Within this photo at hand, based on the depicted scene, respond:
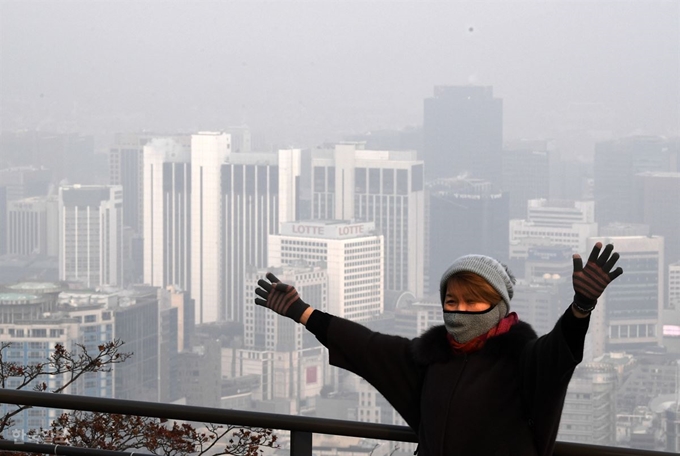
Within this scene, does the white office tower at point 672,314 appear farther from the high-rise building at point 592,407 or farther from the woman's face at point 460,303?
the woman's face at point 460,303

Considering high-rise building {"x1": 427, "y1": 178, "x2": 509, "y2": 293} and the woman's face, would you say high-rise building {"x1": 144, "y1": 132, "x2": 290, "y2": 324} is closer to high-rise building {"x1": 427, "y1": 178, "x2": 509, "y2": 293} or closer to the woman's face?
high-rise building {"x1": 427, "y1": 178, "x2": 509, "y2": 293}

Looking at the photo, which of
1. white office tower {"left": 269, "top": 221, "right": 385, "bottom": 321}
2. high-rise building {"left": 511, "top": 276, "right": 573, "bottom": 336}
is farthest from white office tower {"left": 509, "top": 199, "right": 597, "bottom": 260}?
white office tower {"left": 269, "top": 221, "right": 385, "bottom": 321}

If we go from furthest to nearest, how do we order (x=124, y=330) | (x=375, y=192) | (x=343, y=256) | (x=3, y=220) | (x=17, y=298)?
(x=375, y=192), (x=3, y=220), (x=343, y=256), (x=124, y=330), (x=17, y=298)

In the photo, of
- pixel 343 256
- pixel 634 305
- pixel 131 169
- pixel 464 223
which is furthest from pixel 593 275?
pixel 131 169

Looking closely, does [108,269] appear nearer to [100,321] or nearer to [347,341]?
[100,321]

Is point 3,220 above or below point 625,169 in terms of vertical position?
below

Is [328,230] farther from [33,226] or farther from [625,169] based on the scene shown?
[625,169]
